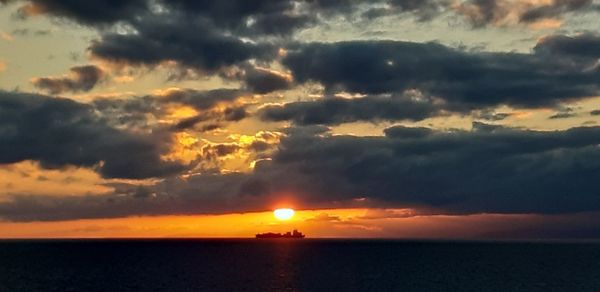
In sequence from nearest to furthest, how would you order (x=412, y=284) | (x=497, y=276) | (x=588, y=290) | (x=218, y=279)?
(x=588, y=290)
(x=412, y=284)
(x=218, y=279)
(x=497, y=276)

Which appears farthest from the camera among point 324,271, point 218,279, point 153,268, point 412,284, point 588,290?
point 153,268

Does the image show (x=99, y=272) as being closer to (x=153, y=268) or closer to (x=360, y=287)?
(x=153, y=268)

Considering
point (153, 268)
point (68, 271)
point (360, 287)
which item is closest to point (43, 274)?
point (68, 271)

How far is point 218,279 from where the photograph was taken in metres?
148

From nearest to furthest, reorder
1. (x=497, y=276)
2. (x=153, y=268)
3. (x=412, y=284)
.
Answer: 1. (x=412, y=284)
2. (x=497, y=276)
3. (x=153, y=268)

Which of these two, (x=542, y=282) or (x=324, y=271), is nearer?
(x=542, y=282)

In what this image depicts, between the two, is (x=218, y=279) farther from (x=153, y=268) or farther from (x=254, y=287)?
(x=153, y=268)

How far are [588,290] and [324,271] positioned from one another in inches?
2436

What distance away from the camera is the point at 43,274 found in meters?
166

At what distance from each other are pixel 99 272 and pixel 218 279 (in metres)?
41.8

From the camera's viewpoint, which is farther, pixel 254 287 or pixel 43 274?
pixel 43 274

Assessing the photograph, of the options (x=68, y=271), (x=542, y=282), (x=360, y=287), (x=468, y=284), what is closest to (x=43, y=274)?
(x=68, y=271)

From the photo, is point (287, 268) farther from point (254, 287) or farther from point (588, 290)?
point (588, 290)

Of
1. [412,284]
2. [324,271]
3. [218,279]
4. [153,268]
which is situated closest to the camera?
[412,284]
